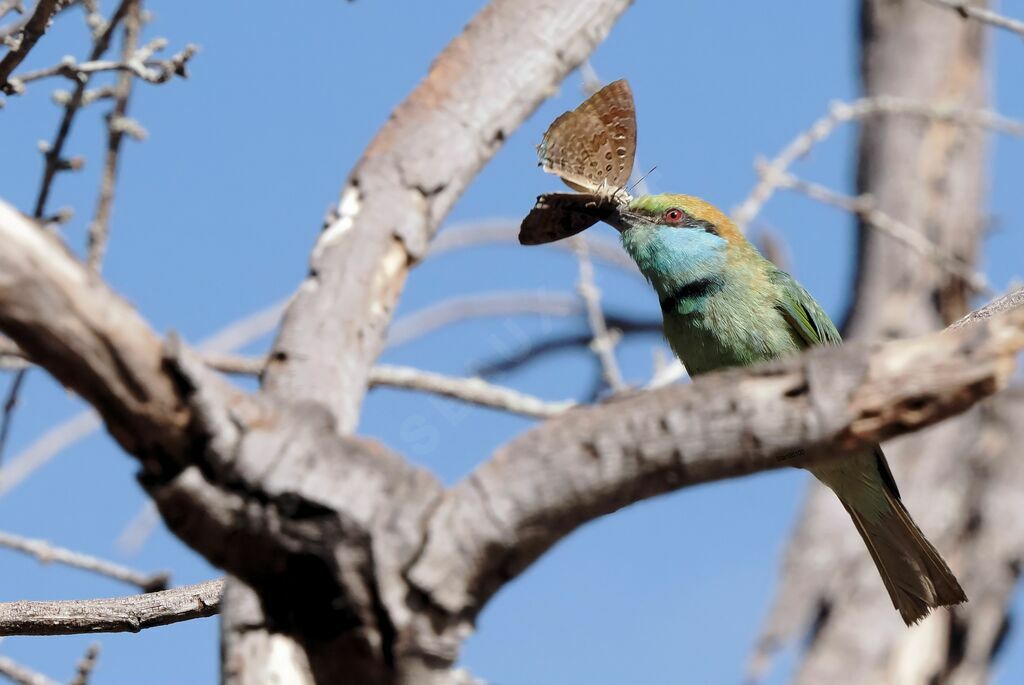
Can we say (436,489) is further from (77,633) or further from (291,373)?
(77,633)

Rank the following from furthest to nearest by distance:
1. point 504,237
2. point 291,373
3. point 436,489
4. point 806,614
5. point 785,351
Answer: point 806,614
point 504,237
point 785,351
point 291,373
point 436,489

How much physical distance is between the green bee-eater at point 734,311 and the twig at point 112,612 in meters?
1.95

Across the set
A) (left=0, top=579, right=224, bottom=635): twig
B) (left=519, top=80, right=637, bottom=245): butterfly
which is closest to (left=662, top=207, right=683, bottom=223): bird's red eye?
(left=519, top=80, right=637, bottom=245): butterfly

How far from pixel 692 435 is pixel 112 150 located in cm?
274

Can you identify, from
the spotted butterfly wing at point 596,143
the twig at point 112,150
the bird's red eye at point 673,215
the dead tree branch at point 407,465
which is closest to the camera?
the dead tree branch at point 407,465

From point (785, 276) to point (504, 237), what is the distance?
235 centimetres

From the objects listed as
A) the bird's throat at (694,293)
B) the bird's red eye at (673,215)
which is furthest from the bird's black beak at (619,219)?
the bird's throat at (694,293)

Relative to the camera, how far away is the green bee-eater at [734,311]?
4.53m

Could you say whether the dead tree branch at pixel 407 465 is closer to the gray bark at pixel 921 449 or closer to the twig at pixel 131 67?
the twig at pixel 131 67

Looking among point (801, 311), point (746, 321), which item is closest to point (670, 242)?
point (746, 321)

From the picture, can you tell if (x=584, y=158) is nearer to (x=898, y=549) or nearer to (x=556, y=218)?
(x=556, y=218)

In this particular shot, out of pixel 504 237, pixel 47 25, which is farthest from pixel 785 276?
pixel 47 25

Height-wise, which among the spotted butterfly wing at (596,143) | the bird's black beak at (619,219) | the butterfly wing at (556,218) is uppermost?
the bird's black beak at (619,219)

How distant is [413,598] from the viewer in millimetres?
1836
